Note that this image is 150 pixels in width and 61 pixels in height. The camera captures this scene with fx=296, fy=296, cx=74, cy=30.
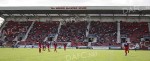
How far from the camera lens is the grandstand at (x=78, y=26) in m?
67.9

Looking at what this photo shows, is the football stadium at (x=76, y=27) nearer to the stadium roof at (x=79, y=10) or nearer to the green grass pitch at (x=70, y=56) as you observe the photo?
the stadium roof at (x=79, y=10)

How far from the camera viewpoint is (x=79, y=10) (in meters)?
68.9

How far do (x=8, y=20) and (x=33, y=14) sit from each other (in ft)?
31.5

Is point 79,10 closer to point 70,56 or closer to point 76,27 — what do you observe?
point 76,27

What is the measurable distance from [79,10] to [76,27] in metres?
8.25

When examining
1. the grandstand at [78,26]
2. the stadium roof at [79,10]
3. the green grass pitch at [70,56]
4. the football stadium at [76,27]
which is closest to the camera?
the green grass pitch at [70,56]

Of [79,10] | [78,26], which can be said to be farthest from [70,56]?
[78,26]

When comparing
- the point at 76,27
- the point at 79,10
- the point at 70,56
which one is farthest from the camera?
the point at 76,27

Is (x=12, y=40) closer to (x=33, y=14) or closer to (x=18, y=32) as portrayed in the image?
(x=18, y=32)

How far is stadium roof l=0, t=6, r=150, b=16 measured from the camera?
6606 centimetres

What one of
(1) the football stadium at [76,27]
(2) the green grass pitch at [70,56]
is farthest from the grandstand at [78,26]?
(2) the green grass pitch at [70,56]

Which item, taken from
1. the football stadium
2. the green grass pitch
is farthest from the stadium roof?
the green grass pitch

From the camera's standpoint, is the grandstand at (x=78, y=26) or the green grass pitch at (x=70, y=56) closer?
the green grass pitch at (x=70, y=56)

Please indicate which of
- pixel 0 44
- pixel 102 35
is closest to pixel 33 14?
pixel 0 44
